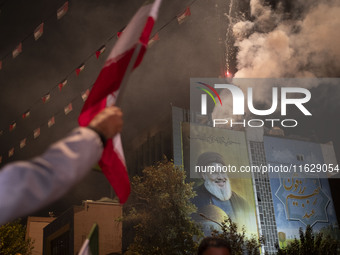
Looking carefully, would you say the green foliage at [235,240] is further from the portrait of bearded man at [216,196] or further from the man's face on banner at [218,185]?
the man's face on banner at [218,185]

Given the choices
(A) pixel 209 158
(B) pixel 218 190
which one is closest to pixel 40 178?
(B) pixel 218 190

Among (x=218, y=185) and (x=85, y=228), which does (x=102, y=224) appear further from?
(x=218, y=185)

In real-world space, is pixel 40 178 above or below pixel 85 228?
below

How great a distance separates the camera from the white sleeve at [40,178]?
59.3 inches

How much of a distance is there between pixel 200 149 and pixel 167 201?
62.0 ft

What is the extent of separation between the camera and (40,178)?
4.99 feet

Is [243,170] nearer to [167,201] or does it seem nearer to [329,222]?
[329,222]

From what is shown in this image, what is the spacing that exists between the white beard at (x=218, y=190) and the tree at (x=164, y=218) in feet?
47.2

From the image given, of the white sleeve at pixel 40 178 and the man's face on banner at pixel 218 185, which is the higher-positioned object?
the man's face on banner at pixel 218 185

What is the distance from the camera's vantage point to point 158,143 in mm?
54281

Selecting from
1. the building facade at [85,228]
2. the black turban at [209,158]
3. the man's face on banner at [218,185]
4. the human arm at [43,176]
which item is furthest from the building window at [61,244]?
the human arm at [43,176]

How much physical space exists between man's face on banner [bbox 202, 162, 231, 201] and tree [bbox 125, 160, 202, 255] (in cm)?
1448

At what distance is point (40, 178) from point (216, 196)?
45590 millimetres

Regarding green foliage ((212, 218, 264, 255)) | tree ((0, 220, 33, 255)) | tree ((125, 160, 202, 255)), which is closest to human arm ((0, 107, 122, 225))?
green foliage ((212, 218, 264, 255))
